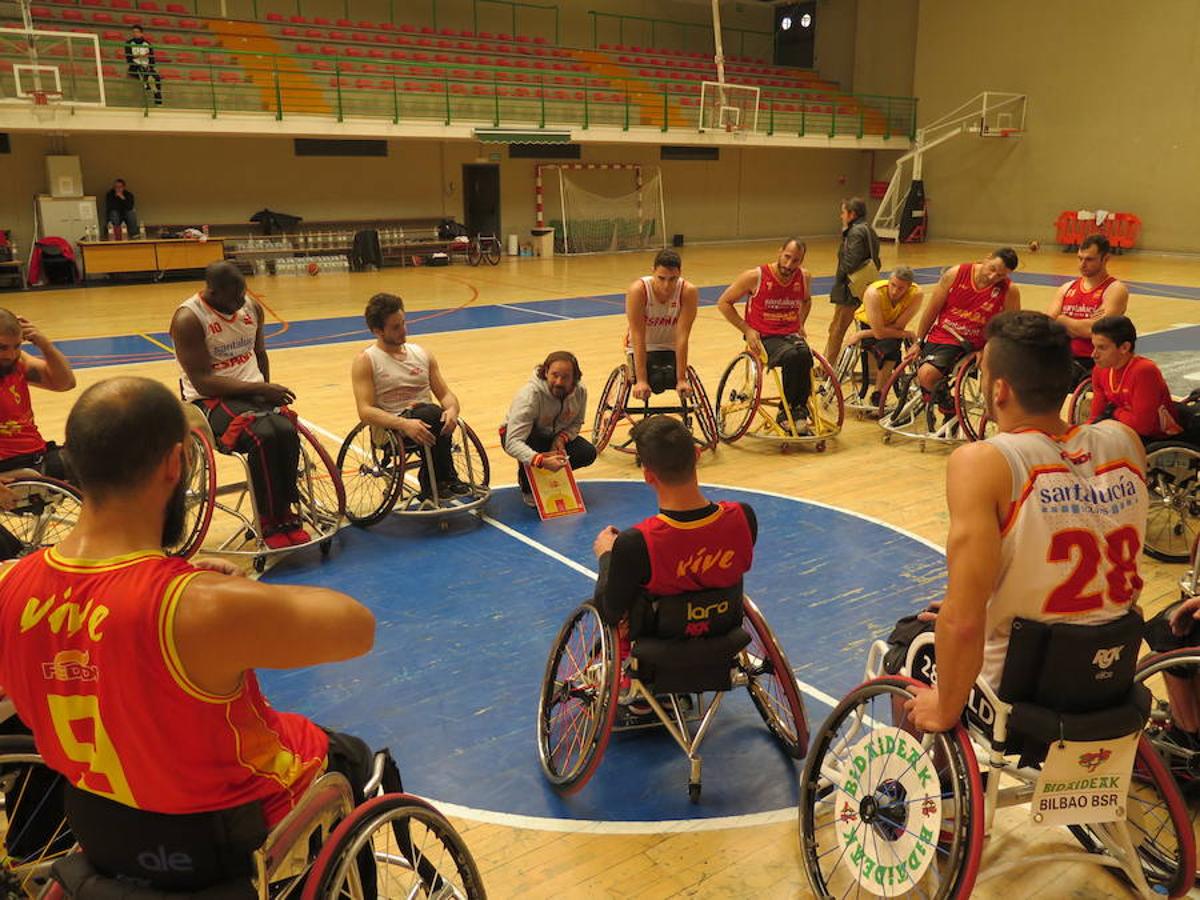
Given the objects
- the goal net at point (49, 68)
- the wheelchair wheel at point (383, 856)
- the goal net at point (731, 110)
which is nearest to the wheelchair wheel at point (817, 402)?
the wheelchair wheel at point (383, 856)

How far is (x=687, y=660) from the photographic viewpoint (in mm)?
2713

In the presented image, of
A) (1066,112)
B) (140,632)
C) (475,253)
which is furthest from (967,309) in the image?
(1066,112)

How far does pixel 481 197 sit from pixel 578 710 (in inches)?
733

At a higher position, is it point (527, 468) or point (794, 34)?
point (794, 34)

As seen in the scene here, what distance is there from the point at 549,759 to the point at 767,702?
0.72m

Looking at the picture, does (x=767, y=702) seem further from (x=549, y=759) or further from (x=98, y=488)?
(x=98, y=488)

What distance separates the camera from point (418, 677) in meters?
3.57

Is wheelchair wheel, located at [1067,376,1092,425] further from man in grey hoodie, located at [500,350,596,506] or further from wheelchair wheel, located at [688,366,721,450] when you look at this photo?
man in grey hoodie, located at [500,350,596,506]

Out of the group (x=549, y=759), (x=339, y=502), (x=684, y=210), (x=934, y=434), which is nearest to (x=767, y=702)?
(x=549, y=759)

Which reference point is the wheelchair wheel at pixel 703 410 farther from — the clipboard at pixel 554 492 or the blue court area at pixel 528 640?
the clipboard at pixel 554 492

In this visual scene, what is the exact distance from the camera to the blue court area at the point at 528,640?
2.96 m

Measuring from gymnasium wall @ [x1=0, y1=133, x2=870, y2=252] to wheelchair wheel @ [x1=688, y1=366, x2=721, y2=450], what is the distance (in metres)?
13.9

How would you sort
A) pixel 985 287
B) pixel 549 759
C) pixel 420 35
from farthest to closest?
pixel 420 35 → pixel 985 287 → pixel 549 759

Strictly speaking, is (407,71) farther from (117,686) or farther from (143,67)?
(117,686)
